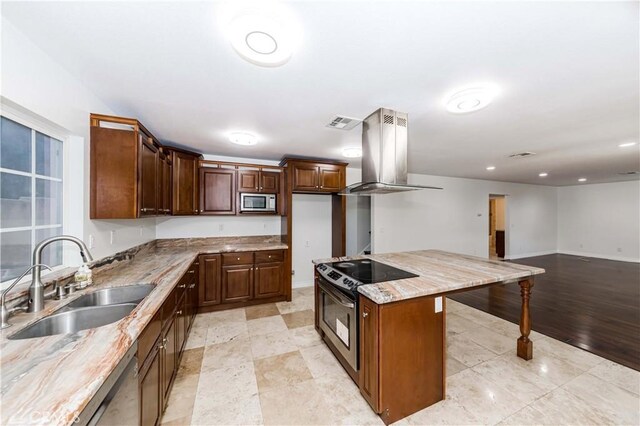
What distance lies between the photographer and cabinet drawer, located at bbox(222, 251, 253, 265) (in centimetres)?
354

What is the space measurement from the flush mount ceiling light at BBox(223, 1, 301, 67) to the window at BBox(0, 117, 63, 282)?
1490mm

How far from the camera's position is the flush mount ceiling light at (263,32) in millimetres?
1154

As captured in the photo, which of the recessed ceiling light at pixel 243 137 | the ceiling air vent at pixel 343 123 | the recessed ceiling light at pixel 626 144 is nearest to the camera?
the ceiling air vent at pixel 343 123

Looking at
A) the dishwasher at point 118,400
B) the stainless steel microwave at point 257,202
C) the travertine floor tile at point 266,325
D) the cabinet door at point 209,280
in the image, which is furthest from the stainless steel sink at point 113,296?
the stainless steel microwave at point 257,202

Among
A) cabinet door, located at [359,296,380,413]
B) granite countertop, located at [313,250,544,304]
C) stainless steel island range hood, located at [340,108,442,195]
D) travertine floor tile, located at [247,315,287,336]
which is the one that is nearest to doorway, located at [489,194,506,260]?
granite countertop, located at [313,250,544,304]

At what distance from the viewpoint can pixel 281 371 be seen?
2188mm

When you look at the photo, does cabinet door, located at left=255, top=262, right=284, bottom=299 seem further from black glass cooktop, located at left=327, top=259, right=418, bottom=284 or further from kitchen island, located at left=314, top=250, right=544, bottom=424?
kitchen island, located at left=314, top=250, right=544, bottom=424

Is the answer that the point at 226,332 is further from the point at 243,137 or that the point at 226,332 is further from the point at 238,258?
the point at 243,137

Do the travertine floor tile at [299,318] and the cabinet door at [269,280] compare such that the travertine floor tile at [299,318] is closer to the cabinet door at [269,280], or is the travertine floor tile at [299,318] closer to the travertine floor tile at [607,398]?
the cabinet door at [269,280]

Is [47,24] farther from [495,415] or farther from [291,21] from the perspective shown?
[495,415]

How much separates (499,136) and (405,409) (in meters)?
3.28

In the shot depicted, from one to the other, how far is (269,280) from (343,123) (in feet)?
8.65

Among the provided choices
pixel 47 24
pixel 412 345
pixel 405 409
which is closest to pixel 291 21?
pixel 47 24

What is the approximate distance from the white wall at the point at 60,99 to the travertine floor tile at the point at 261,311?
6.06 ft
